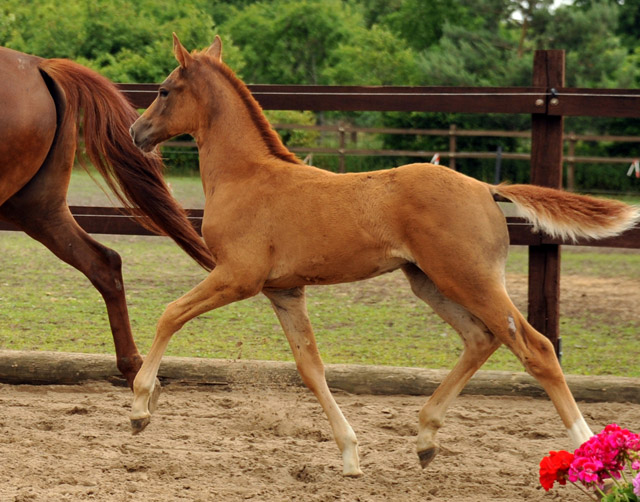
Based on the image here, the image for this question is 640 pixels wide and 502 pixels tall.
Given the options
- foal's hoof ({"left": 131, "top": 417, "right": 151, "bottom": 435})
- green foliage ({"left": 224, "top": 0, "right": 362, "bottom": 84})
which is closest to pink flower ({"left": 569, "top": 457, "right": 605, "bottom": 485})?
foal's hoof ({"left": 131, "top": 417, "right": 151, "bottom": 435})

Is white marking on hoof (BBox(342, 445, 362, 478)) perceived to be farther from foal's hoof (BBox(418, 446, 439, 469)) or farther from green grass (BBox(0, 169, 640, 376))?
green grass (BBox(0, 169, 640, 376))

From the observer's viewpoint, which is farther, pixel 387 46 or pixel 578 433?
pixel 387 46

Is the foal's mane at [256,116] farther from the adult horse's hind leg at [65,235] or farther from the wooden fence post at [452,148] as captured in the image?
the wooden fence post at [452,148]

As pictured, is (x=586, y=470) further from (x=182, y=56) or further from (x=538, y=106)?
(x=538, y=106)

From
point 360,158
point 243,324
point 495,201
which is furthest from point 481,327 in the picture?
point 360,158

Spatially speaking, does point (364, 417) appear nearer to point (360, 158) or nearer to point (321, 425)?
point (321, 425)

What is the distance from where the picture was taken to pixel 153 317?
6660 millimetres

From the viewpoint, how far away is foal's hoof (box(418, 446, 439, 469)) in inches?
143

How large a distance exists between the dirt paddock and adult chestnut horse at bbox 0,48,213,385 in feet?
1.56

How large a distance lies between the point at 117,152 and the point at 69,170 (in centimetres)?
31

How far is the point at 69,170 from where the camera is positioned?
4.73 metres

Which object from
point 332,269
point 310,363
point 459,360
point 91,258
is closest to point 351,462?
point 310,363

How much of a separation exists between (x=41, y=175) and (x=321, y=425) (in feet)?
6.35

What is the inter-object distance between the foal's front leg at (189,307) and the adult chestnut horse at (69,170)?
92cm
